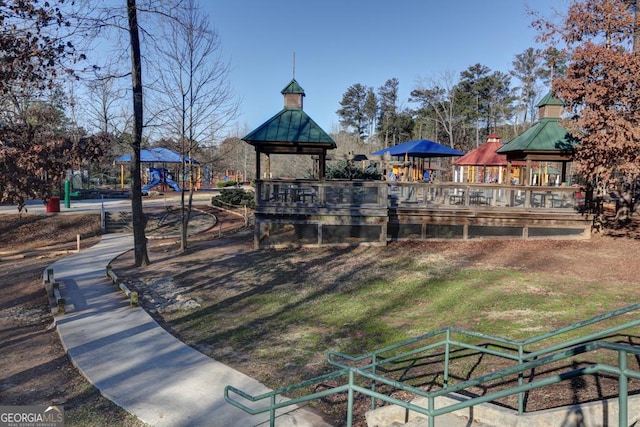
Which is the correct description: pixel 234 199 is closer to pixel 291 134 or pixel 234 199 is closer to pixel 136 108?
pixel 291 134

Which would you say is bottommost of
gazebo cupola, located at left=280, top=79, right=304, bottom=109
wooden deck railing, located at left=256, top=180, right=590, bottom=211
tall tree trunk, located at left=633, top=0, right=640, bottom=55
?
wooden deck railing, located at left=256, top=180, right=590, bottom=211

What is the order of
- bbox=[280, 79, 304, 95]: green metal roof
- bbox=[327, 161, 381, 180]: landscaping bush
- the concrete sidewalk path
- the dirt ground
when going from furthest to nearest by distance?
bbox=[327, 161, 381, 180]: landscaping bush → bbox=[280, 79, 304, 95]: green metal roof → the dirt ground → the concrete sidewalk path

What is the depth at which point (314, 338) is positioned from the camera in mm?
7555

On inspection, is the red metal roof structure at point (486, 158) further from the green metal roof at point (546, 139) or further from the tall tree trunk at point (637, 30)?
the tall tree trunk at point (637, 30)

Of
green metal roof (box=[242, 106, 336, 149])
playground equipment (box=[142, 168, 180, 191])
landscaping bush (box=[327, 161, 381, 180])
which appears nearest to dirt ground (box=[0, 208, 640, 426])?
green metal roof (box=[242, 106, 336, 149])

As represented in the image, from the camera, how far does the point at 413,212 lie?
48.7ft

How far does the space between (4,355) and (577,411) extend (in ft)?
27.7

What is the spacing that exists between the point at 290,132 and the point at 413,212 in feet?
16.6

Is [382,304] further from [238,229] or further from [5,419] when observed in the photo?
[238,229]

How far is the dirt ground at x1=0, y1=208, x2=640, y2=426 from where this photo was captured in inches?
234

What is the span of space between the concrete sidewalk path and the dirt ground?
23 cm

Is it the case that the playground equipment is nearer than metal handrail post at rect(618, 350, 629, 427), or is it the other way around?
metal handrail post at rect(618, 350, 629, 427)

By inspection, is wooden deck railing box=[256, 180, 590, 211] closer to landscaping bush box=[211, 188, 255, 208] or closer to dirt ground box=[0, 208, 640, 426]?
dirt ground box=[0, 208, 640, 426]

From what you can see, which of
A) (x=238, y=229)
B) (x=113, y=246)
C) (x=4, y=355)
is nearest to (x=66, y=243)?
(x=113, y=246)
